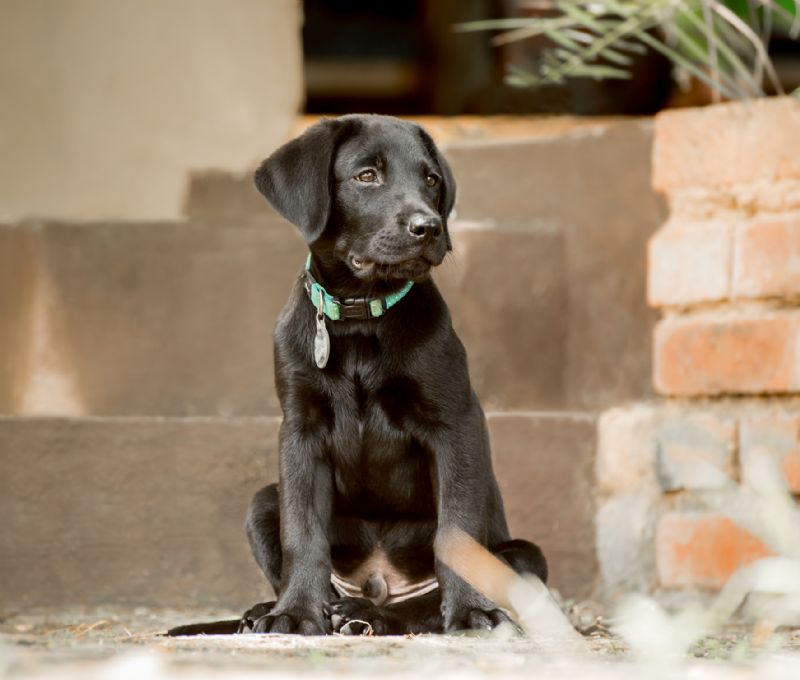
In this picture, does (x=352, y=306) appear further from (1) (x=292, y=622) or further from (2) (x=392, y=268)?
(1) (x=292, y=622)

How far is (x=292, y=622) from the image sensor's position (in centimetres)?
267

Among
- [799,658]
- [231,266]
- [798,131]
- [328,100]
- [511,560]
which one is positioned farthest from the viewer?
[328,100]

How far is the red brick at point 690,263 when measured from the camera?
133 inches

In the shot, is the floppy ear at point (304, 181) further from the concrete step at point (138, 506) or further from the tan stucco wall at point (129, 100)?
the tan stucco wall at point (129, 100)

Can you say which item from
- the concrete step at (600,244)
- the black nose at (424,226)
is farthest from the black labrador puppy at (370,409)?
the concrete step at (600,244)

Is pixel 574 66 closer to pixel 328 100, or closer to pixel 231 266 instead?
pixel 231 266

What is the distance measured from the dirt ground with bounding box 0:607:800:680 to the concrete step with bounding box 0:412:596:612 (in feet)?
3.96

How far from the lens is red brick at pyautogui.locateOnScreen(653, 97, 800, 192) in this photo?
10.9 feet

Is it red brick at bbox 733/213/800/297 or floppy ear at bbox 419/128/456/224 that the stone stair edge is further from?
floppy ear at bbox 419/128/456/224

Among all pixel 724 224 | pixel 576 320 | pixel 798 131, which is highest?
pixel 798 131

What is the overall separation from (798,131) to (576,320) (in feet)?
3.38

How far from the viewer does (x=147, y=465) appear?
3.62 metres

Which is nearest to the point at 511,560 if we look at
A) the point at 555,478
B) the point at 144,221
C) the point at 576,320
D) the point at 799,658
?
the point at 555,478

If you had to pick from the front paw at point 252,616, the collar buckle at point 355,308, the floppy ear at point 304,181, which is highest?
the floppy ear at point 304,181
